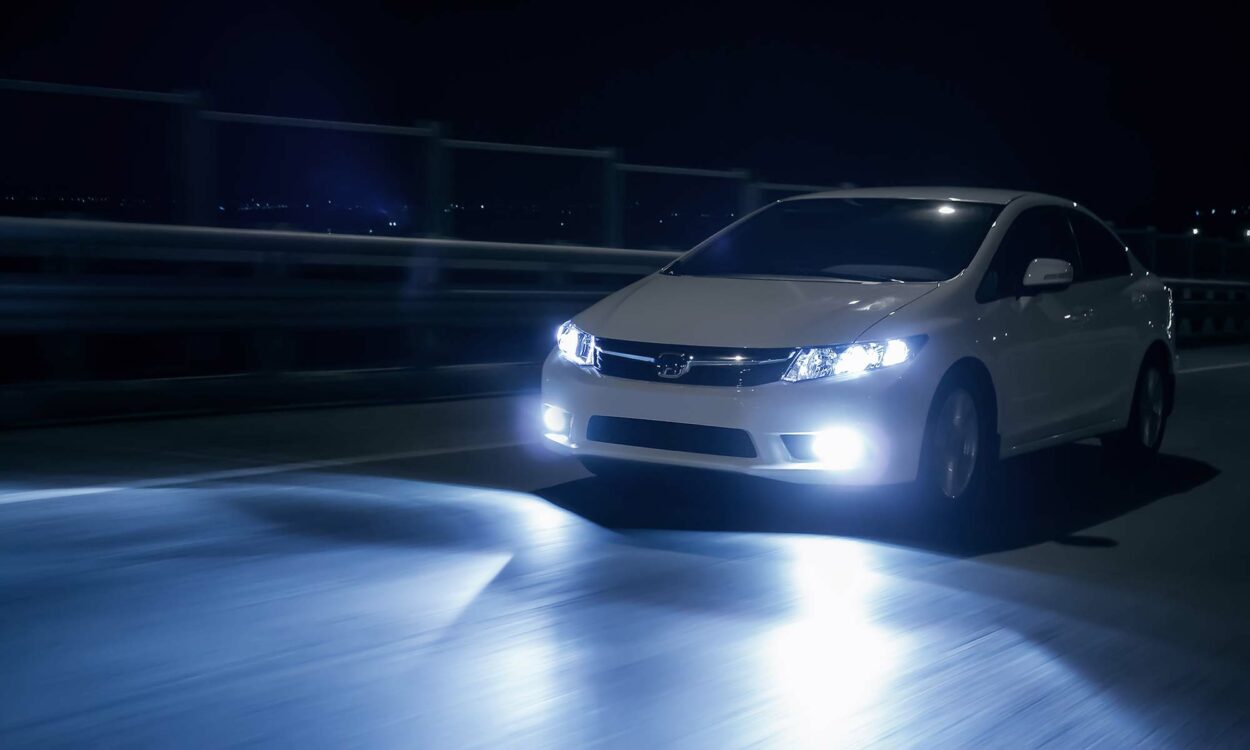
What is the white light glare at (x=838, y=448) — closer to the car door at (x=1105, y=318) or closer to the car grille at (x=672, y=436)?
the car grille at (x=672, y=436)

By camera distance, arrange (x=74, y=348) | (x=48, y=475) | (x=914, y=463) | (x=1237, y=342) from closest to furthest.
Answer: (x=914, y=463) → (x=48, y=475) → (x=74, y=348) → (x=1237, y=342)

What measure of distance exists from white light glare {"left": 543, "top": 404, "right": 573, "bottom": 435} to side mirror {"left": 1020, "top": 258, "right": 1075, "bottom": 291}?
231 cm

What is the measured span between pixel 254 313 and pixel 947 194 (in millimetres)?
5025

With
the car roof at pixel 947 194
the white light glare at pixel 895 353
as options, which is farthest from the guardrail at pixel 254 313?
the white light glare at pixel 895 353

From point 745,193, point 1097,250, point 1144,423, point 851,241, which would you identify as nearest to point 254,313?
point 851,241

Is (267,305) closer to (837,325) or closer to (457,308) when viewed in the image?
(457,308)

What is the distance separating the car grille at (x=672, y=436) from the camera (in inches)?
299

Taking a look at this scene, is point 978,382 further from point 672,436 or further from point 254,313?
point 254,313

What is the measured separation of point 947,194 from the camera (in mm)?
9461

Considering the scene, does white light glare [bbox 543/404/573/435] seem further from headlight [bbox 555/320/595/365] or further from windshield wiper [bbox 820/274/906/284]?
windshield wiper [bbox 820/274/906/284]

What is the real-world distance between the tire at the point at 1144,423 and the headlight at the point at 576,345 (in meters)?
3.70

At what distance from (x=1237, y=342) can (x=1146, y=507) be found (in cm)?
1902

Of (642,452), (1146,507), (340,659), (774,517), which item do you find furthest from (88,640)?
(1146,507)

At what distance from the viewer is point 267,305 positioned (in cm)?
1220
